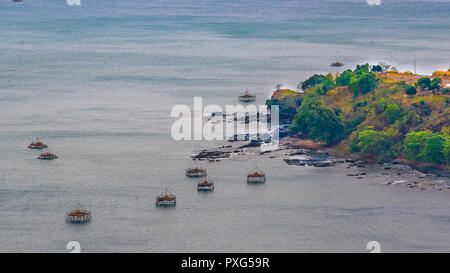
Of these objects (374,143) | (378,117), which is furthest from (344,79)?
(374,143)

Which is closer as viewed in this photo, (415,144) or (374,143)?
(415,144)

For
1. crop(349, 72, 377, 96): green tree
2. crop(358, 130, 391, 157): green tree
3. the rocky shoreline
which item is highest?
crop(349, 72, 377, 96): green tree

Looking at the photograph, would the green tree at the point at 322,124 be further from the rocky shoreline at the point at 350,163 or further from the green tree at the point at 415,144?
the green tree at the point at 415,144

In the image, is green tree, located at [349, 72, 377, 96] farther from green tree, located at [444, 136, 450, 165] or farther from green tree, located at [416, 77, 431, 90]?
green tree, located at [444, 136, 450, 165]

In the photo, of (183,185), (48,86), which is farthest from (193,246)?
(48,86)

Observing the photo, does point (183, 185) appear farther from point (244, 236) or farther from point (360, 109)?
point (360, 109)

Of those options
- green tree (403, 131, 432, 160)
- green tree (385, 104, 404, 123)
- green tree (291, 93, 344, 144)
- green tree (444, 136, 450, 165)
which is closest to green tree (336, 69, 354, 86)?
green tree (291, 93, 344, 144)

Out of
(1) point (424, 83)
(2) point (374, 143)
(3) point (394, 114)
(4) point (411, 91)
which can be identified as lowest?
(2) point (374, 143)

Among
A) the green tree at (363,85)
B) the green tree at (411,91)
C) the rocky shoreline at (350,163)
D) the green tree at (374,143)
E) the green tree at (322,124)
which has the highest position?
the green tree at (363,85)

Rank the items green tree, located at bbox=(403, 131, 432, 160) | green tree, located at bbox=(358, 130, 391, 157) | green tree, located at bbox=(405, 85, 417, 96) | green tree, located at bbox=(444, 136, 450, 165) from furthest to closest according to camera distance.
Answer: green tree, located at bbox=(405, 85, 417, 96) → green tree, located at bbox=(358, 130, 391, 157) → green tree, located at bbox=(403, 131, 432, 160) → green tree, located at bbox=(444, 136, 450, 165)

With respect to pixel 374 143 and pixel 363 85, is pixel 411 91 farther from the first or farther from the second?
pixel 374 143

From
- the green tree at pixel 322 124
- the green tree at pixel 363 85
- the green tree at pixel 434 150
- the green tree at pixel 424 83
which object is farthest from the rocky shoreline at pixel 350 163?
the green tree at pixel 424 83

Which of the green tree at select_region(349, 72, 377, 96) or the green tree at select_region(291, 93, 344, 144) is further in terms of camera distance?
the green tree at select_region(349, 72, 377, 96)
